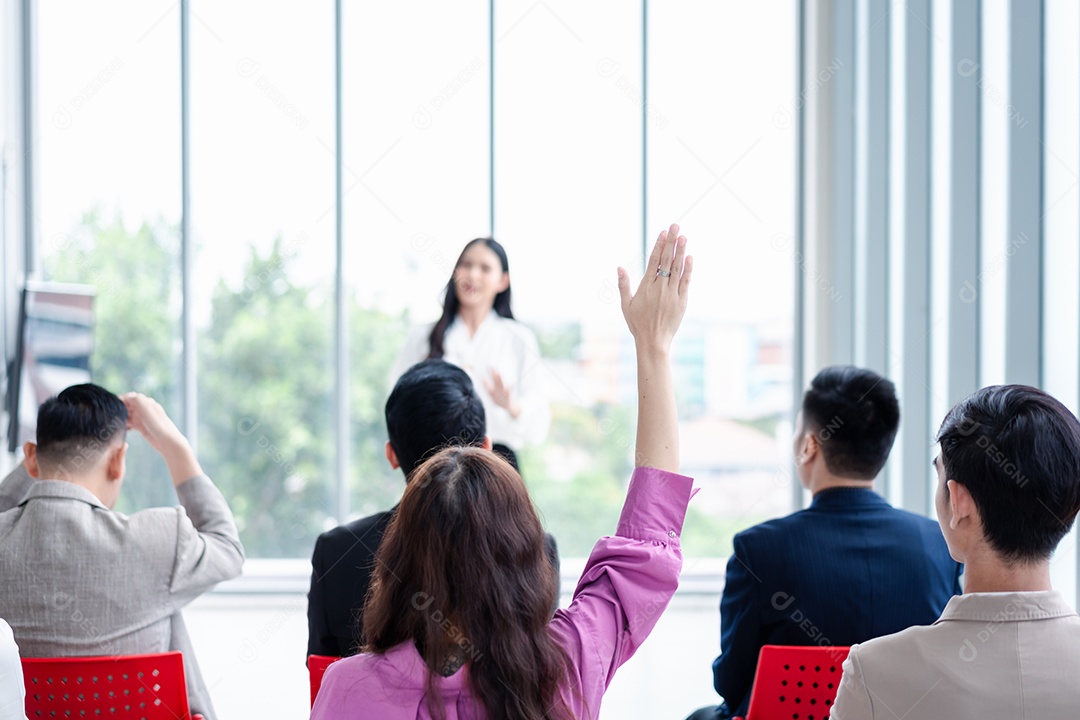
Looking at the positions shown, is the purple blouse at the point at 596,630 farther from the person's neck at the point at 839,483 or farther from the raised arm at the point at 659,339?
the person's neck at the point at 839,483

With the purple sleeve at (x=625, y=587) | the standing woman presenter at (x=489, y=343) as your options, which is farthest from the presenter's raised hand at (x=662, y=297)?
the standing woman presenter at (x=489, y=343)

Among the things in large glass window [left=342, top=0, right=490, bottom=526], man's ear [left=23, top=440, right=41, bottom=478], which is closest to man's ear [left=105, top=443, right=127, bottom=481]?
man's ear [left=23, top=440, right=41, bottom=478]

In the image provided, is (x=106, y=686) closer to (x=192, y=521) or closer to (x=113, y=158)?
(x=192, y=521)

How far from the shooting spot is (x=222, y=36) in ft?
15.1

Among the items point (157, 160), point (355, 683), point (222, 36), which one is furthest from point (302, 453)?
point (355, 683)

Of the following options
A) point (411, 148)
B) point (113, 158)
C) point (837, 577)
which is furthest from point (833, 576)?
point (113, 158)

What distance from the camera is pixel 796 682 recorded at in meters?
1.71

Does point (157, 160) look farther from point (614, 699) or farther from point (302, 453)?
point (614, 699)

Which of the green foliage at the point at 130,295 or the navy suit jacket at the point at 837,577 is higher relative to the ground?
the green foliage at the point at 130,295

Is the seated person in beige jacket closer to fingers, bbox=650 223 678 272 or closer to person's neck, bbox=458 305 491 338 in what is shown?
fingers, bbox=650 223 678 272

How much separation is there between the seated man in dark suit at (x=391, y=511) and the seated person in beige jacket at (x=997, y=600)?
2.21ft

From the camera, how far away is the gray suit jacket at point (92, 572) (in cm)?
178

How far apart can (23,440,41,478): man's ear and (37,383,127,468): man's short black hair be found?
0.03 meters

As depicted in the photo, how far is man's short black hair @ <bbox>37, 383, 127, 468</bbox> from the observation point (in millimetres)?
1953
